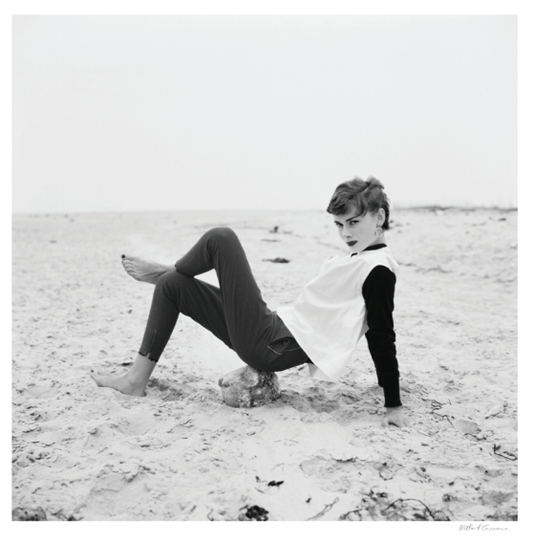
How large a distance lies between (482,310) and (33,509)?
436cm

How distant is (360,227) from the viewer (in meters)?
2.37

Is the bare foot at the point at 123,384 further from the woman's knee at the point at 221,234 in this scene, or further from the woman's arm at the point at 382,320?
the woman's arm at the point at 382,320

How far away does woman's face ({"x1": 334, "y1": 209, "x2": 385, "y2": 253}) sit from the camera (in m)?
2.36

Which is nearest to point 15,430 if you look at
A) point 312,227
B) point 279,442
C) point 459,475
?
point 279,442

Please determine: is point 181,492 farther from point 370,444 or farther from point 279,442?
point 370,444

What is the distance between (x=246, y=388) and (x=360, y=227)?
962mm

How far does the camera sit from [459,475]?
6.34ft

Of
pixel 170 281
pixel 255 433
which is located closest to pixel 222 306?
pixel 170 281

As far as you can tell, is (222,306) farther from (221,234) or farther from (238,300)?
(221,234)

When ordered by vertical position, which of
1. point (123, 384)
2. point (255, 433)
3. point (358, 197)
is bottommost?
point (255, 433)

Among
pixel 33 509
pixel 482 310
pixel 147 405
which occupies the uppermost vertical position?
pixel 482 310

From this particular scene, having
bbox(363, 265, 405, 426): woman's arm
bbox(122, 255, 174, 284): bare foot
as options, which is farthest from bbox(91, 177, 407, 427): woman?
bbox(122, 255, 174, 284): bare foot

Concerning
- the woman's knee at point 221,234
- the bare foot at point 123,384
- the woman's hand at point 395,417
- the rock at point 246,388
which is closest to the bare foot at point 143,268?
the woman's knee at point 221,234

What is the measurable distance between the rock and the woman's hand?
0.59 metres
